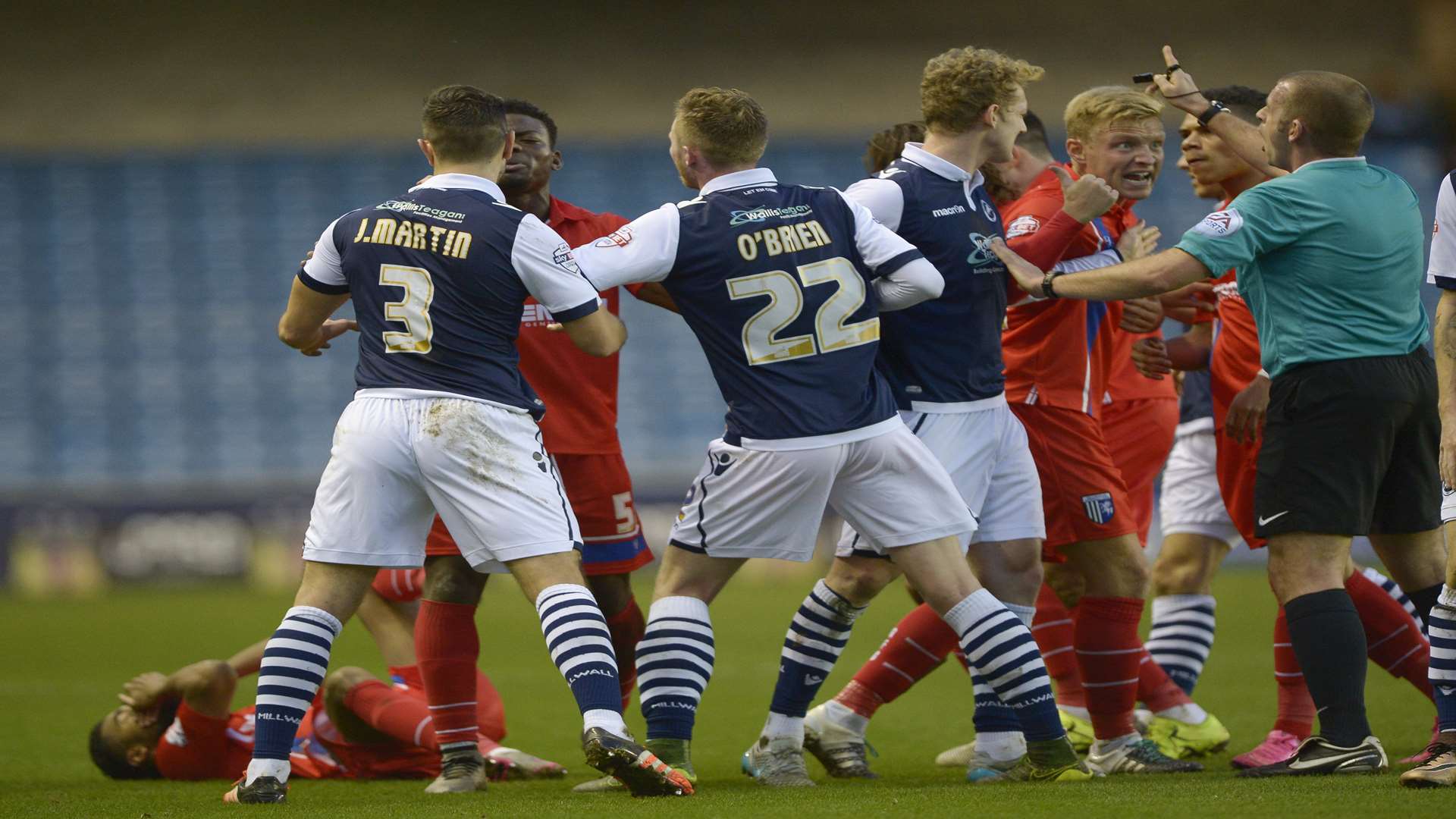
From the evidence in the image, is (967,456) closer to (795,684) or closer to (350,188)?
(795,684)

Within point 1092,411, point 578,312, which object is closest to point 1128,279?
point 1092,411

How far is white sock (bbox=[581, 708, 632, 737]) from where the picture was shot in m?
4.57

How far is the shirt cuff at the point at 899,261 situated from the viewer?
5.02m

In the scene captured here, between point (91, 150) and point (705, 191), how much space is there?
2006 centimetres

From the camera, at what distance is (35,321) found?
21703 millimetres

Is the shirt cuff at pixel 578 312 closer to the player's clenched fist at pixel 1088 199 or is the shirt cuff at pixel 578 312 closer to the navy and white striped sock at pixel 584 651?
the navy and white striped sock at pixel 584 651

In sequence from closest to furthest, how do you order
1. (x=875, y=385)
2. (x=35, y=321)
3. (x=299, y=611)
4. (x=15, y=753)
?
(x=299, y=611), (x=875, y=385), (x=15, y=753), (x=35, y=321)

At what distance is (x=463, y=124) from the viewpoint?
5.02 meters

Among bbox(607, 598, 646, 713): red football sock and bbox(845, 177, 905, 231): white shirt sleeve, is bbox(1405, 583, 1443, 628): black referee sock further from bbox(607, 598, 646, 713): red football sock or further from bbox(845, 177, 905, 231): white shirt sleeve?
bbox(607, 598, 646, 713): red football sock

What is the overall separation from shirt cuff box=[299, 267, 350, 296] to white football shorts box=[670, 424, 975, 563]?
1.25 metres

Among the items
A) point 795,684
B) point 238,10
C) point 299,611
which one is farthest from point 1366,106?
point 238,10

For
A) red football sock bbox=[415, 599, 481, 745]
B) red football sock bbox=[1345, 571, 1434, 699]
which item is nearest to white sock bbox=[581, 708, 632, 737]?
red football sock bbox=[415, 599, 481, 745]

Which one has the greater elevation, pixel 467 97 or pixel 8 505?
pixel 467 97

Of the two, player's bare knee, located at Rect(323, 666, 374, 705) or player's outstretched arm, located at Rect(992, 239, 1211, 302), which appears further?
player's bare knee, located at Rect(323, 666, 374, 705)
